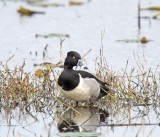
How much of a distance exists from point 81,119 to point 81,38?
6711 millimetres

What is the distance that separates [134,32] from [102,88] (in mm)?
6643

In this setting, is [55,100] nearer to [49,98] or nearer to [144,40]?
[49,98]

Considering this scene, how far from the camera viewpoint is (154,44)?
1596cm

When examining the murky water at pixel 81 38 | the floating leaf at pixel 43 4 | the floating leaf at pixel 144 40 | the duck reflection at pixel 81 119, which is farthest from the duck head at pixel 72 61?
the floating leaf at pixel 43 4

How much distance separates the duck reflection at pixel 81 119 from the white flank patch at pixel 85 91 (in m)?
0.20

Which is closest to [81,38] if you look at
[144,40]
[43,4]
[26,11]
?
[144,40]

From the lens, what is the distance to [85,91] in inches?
418

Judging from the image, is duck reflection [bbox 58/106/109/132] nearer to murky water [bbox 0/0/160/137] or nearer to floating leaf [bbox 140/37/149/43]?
murky water [bbox 0/0/160/137]

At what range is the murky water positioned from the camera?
31.5ft

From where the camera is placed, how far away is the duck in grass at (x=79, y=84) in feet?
34.5

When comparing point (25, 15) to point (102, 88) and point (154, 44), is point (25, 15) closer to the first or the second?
point (154, 44)

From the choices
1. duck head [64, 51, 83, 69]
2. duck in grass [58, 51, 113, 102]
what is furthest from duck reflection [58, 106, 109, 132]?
duck head [64, 51, 83, 69]

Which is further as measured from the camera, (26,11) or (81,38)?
(26,11)

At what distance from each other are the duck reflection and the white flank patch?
0.20 meters
